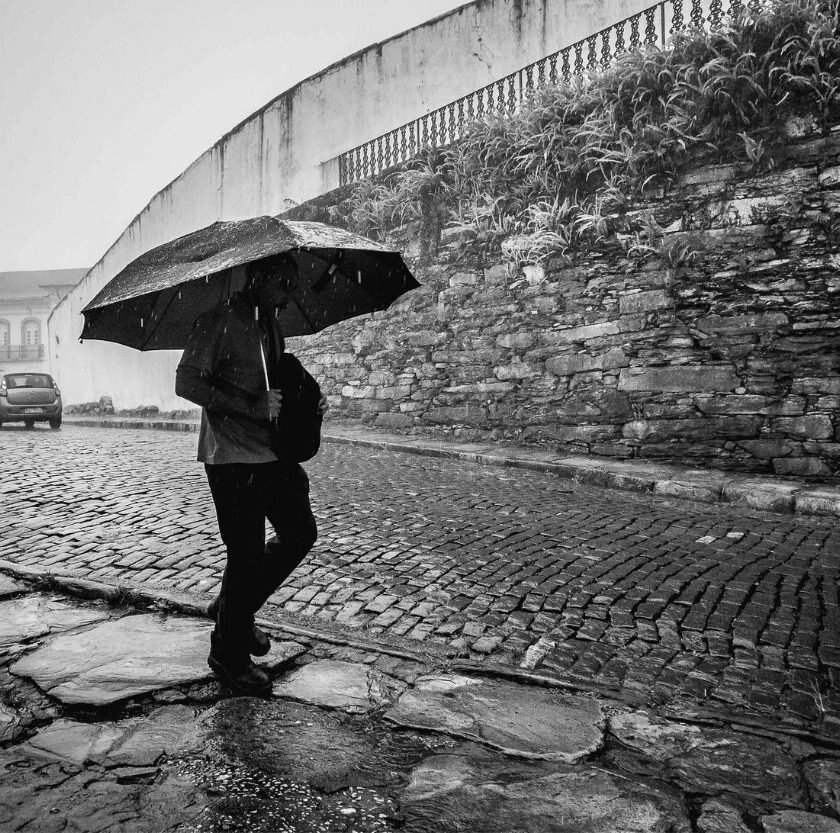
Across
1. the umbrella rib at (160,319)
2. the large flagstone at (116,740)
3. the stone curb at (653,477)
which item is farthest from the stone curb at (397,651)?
the stone curb at (653,477)

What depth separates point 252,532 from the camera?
271 cm

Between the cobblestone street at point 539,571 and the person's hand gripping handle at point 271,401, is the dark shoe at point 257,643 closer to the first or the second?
the cobblestone street at point 539,571

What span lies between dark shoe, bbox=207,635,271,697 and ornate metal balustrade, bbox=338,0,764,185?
341 inches

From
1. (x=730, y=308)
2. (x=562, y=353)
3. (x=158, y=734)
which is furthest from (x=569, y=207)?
(x=158, y=734)

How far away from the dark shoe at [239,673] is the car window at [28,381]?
1711 cm

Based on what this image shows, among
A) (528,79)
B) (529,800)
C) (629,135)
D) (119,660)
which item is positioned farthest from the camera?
(528,79)

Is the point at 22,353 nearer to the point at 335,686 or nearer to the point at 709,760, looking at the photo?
the point at 335,686

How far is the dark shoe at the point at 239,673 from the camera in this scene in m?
2.65

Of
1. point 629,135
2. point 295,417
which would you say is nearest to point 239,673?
point 295,417

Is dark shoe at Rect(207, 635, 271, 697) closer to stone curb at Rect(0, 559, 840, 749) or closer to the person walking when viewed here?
the person walking

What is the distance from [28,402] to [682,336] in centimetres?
1572

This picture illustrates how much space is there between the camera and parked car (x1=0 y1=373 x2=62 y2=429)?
16.5 m

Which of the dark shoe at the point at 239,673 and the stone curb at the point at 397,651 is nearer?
the stone curb at the point at 397,651

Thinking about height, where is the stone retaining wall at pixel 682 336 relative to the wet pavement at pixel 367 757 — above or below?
above
